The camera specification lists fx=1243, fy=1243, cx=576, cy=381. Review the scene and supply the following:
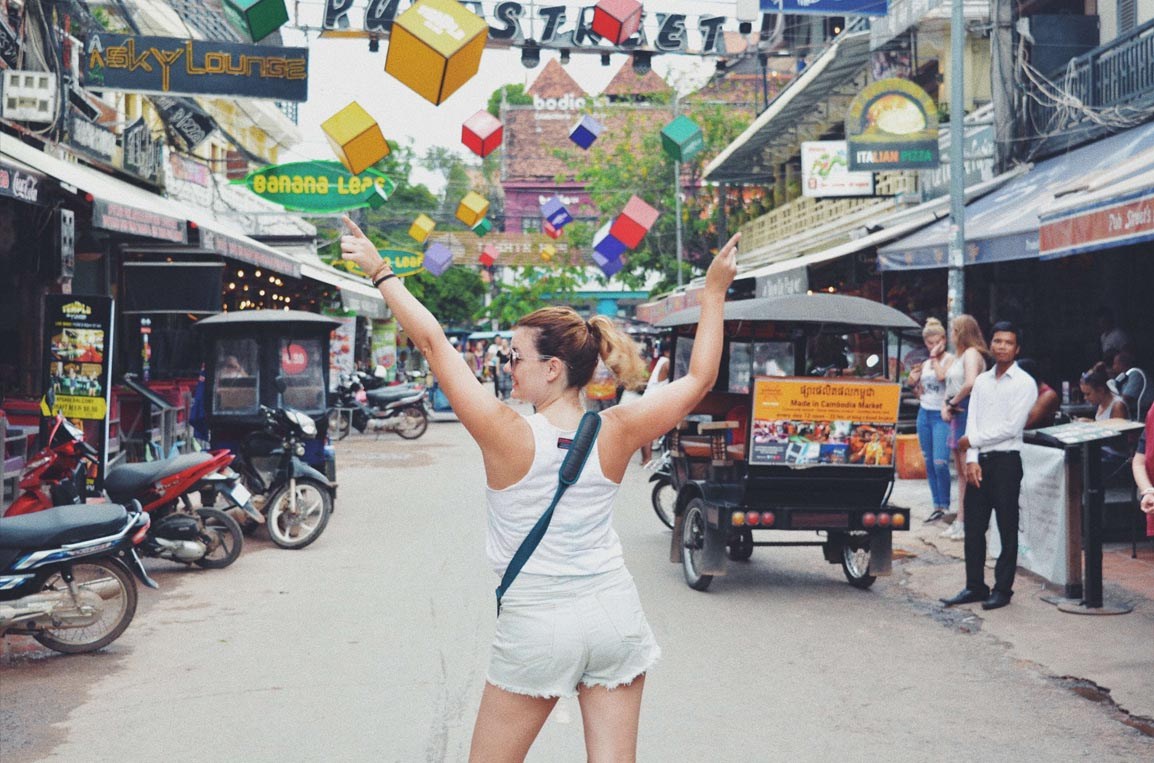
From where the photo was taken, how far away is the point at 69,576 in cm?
699

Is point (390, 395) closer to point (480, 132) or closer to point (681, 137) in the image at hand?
point (681, 137)

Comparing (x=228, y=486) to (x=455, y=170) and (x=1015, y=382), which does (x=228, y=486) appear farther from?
(x=455, y=170)

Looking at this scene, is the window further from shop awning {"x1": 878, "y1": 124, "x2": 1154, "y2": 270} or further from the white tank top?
the white tank top

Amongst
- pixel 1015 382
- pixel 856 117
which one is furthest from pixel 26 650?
pixel 856 117

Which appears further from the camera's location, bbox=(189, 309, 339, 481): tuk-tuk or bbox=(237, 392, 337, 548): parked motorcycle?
bbox=(189, 309, 339, 481): tuk-tuk

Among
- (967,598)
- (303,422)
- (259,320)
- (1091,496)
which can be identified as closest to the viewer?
(1091,496)

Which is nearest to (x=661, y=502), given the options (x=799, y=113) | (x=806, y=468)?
(x=806, y=468)

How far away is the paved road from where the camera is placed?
5.32m

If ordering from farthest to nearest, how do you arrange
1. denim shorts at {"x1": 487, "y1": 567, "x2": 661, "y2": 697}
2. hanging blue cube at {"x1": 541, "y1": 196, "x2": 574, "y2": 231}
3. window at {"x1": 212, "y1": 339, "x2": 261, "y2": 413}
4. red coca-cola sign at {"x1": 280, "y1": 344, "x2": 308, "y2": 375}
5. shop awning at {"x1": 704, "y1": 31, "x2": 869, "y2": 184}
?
hanging blue cube at {"x1": 541, "y1": 196, "x2": 574, "y2": 231} → shop awning at {"x1": 704, "y1": 31, "x2": 869, "y2": 184} → red coca-cola sign at {"x1": 280, "y1": 344, "x2": 308, "y2": 375} → window at {"x1": 212, "y1": 339, "x2": 261, "y2": 413} → denim shorts at {"x1": 487, "y1": 567, "x2": 661, "y2": 697}

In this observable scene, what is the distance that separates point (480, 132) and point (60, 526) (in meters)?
10.2

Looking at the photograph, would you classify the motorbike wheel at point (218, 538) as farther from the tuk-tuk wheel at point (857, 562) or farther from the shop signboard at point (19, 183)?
the tuk-tuk wheel at point (857, 562)

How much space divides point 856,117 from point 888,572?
9123 mm

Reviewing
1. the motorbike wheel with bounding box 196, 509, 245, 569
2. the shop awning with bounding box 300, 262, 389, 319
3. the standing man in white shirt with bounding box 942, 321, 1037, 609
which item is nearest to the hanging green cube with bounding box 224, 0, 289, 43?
the motorbike wheel with bounding box 196, 509, 245, 569

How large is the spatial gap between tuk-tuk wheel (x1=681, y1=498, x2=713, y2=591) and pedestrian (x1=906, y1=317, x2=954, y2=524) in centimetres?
385
